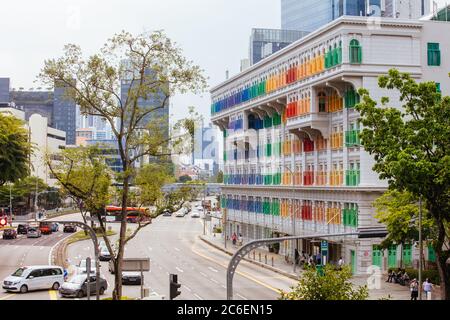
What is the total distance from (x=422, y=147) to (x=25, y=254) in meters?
48.6

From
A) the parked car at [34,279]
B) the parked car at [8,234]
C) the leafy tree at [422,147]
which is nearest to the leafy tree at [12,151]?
the parked car at [8,234]

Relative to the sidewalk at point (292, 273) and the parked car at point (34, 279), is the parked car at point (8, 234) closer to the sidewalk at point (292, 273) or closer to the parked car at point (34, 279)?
the sidewalk at point (292, 273)

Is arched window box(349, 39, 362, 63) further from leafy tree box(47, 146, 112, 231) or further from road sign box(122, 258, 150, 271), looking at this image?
road sign box(122, 258, 150, 271)

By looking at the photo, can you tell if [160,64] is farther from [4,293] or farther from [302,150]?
[302,150]

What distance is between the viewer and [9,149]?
225 feet

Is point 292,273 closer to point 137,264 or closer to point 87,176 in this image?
point 137,264

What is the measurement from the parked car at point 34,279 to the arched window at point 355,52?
24.5m

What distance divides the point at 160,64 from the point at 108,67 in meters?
2.38

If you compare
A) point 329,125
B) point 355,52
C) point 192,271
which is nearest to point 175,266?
point 192,271

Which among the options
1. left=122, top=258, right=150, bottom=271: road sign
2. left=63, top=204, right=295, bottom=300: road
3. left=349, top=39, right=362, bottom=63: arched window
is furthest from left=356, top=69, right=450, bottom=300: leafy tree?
left=349, top=39, right=362, bottom=63: arched window

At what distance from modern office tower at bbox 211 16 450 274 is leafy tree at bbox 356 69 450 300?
69.2 ft

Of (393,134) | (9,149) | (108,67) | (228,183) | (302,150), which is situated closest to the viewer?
(393,134)
